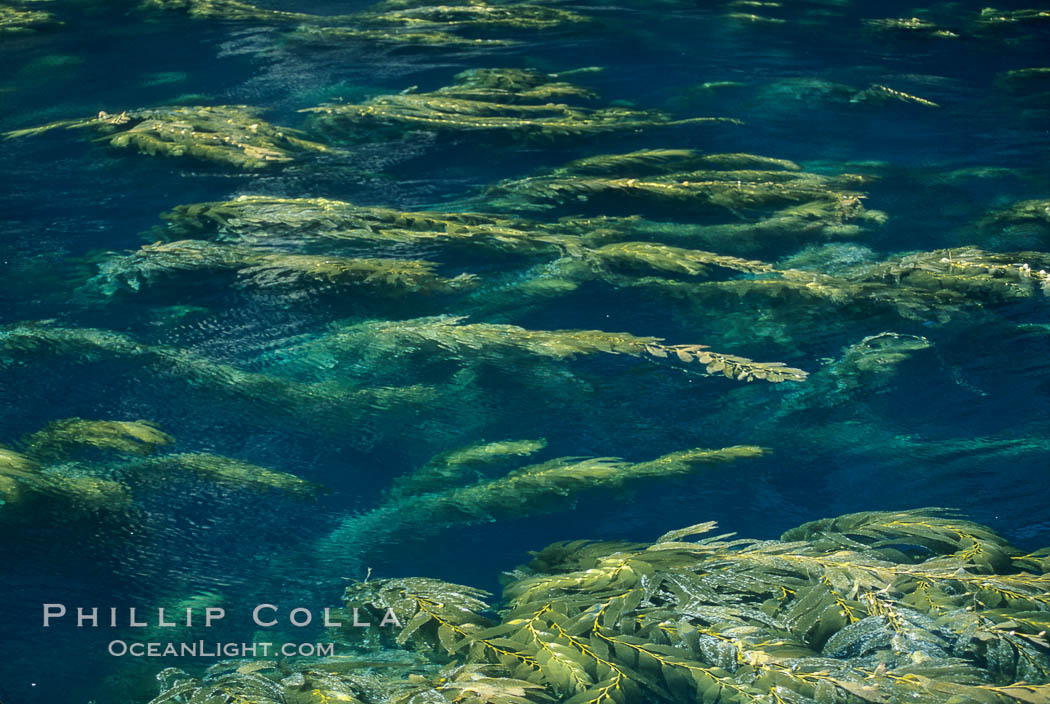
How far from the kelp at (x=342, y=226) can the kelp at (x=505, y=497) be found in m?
1.40

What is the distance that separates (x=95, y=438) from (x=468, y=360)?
1.13 meters

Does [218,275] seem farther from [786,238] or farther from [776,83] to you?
[776,83]

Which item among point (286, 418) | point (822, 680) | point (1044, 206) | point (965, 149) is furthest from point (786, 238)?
point (822, 680)

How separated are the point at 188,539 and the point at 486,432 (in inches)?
34.7

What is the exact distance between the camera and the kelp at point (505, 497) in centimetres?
247

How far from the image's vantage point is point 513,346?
3186 mm

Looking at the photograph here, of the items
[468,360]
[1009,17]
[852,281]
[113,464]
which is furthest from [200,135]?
[1009,17]

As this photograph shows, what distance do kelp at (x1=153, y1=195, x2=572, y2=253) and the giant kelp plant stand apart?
202cm

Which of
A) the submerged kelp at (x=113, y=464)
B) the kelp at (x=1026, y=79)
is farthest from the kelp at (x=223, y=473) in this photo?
the kelp at (x=1026, y=79)

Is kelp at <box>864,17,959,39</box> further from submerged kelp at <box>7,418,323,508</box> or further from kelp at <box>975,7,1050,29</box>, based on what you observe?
submerged kelp at <box>7,418,323,508</box>

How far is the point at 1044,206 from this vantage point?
420 centimetres

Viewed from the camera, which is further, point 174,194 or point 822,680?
point 174,194

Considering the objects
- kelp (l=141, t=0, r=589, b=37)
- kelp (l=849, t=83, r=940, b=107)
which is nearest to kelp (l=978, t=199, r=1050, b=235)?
kelp (l=849, t=83, r=940, b=107)

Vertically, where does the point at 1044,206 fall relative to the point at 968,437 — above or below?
above
